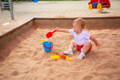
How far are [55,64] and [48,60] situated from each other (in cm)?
14

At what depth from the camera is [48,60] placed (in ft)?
7.02

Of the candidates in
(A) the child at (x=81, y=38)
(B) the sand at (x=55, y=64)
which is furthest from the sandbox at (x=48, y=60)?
(A) the child at (x=81, y=38)

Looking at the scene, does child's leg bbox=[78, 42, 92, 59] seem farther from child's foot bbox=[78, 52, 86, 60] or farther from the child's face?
the child's face

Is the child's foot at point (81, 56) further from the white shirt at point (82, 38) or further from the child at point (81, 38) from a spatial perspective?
Answer: the white shirt at point (82, 38)

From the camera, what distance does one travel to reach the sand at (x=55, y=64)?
178 centimetres

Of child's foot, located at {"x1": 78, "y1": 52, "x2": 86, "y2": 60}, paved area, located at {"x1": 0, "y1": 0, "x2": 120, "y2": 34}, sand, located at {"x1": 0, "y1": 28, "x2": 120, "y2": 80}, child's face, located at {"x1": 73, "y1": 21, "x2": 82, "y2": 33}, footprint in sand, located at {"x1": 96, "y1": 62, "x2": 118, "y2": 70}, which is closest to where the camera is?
sand, located at {"x1": 0, "y1": 28, "x2": 120, "y2": 80}

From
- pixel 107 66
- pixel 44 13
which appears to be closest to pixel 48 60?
pixel 107 66

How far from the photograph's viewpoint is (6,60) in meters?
2.22

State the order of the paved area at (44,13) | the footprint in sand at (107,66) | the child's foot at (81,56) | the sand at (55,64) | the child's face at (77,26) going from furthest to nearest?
the paved area at (44,13) < the child's face at (77,26) < the child's foot at (81,56) < the footprint in sand at (107,66) < the sand at (55,64)

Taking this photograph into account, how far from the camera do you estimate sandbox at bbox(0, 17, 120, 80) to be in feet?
5.87

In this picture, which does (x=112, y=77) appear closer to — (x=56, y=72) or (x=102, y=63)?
(x=102, y=63)

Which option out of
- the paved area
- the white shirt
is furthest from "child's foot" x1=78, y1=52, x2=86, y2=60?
the paved area

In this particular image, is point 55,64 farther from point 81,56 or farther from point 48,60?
point 81,56

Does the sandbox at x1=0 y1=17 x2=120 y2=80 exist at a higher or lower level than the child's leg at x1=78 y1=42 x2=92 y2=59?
lower
